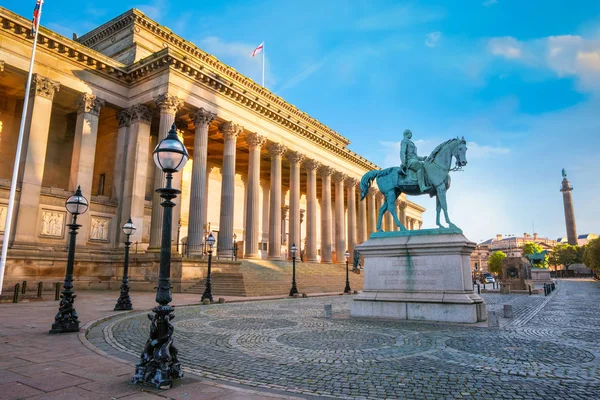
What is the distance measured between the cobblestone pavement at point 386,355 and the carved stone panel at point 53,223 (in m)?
18.0

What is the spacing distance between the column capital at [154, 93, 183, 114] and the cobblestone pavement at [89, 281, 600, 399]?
20217 millimetres

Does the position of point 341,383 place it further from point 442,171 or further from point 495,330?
point 442,171

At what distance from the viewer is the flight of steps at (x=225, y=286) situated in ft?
85.4

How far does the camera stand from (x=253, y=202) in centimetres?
3641

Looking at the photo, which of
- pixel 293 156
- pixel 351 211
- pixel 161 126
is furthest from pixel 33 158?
pixel 351 211

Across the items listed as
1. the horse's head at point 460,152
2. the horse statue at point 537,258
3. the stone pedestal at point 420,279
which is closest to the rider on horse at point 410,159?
the horse's head at point 460,152

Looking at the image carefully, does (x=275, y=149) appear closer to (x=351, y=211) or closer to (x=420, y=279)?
(x=351, y=211)

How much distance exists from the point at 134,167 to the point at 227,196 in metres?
7.69

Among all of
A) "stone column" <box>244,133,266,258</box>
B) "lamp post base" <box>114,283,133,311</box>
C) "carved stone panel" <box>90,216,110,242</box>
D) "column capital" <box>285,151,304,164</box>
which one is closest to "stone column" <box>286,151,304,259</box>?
"column capital" <box>285,151,304,164</box>

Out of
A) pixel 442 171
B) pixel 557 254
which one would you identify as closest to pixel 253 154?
pixel 442 171

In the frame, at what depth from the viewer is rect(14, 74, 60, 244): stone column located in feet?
83.7

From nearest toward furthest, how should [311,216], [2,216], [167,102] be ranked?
[2,216] < [167,102] < [311,216]

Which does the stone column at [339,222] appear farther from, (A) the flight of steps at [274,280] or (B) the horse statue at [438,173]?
(B) the horse statue at [438,173]

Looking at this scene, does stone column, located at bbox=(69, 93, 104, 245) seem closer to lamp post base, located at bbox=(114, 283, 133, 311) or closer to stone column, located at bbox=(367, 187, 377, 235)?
lamp post base, located at bbox=(114, 283, 133, 311)
